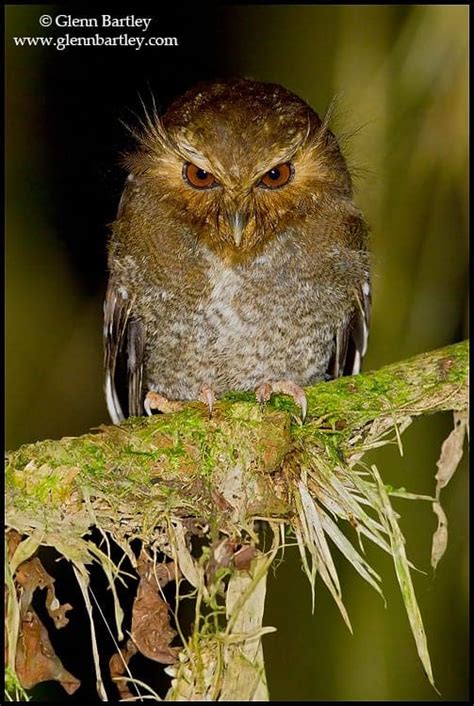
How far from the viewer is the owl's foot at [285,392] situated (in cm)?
196

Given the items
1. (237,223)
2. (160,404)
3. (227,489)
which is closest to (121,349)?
(160,404)

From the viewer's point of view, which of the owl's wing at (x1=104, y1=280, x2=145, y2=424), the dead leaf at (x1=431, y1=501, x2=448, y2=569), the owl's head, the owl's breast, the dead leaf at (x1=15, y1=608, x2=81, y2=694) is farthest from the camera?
the owl's wing at (x1=104, y1=280, x2=145, y2=424)

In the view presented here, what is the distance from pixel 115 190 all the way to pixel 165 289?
1.53 feet

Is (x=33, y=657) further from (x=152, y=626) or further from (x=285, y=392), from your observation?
(x=285, y=392)

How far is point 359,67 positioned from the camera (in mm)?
2795

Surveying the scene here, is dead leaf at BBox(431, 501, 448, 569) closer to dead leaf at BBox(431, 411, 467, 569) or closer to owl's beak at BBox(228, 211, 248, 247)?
dead leaf at BBox(431, 411, 467, 569)

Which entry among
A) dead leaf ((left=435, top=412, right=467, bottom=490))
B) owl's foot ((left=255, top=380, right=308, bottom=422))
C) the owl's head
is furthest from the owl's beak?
dead leaf ((left=435, top=412, right=467, bottom=490))

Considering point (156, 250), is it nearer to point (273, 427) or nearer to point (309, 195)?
point (309, 195)

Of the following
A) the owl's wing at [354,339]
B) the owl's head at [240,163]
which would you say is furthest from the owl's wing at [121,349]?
the owl's wing at [354,339]

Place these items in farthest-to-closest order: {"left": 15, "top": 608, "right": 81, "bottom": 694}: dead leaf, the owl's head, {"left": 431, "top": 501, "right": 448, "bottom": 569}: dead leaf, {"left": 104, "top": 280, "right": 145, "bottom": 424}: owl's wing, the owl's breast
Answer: {"left": 104, "top": 280, "right": 145, "bottom": 424}: owl's wing
the owl's breast
the owl's head
{"left": 431, "top": 501, "right": 448, "bottom": 569}: dead leaf
{"left": 15, "top": 608, "right": 81, "bottom": 694}: dead leaf

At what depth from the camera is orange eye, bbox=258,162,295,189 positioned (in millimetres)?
2232

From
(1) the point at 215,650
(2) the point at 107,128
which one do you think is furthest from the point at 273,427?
A: (2) the point at 107,128

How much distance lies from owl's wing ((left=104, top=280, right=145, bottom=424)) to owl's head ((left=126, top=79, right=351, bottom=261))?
1.31ft

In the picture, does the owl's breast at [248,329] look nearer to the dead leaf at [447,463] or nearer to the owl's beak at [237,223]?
the owl's beak at [237,223]
